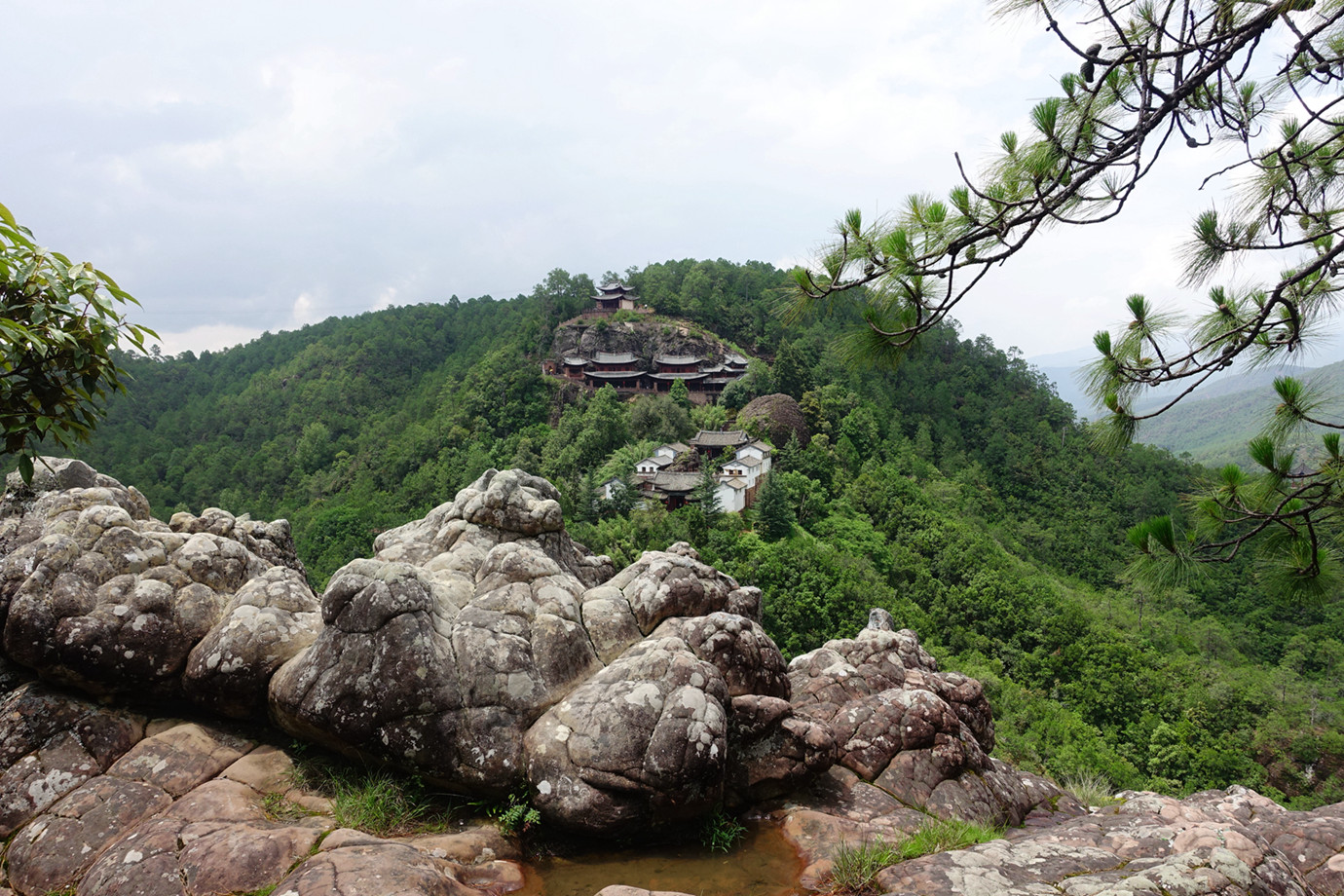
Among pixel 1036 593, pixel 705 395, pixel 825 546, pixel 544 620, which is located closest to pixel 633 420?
pixel 705 395

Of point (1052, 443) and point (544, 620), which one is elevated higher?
point (1052, 443)

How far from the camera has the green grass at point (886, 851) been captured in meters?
4.52

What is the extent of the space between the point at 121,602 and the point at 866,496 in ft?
121

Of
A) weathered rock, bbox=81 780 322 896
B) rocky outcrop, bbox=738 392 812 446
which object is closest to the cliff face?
rocky outcrop, bbox=738 392 812 446

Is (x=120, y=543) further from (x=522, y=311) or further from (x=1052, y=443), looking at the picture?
(x=522, y=311)

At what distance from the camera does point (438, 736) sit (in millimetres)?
5309

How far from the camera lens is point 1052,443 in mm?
55406

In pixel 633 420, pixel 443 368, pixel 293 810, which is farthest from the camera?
pixel 443 368

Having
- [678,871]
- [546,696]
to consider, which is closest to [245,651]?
[546,696]

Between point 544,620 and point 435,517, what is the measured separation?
140 inches

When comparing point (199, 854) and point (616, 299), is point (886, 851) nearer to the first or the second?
point (199, 854)

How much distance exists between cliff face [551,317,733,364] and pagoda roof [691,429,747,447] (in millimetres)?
14836

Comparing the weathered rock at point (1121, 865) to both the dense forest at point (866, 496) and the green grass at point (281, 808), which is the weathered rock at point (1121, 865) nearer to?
the dense forest at point (866, 496)

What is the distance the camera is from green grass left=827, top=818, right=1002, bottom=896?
452 centimetres
